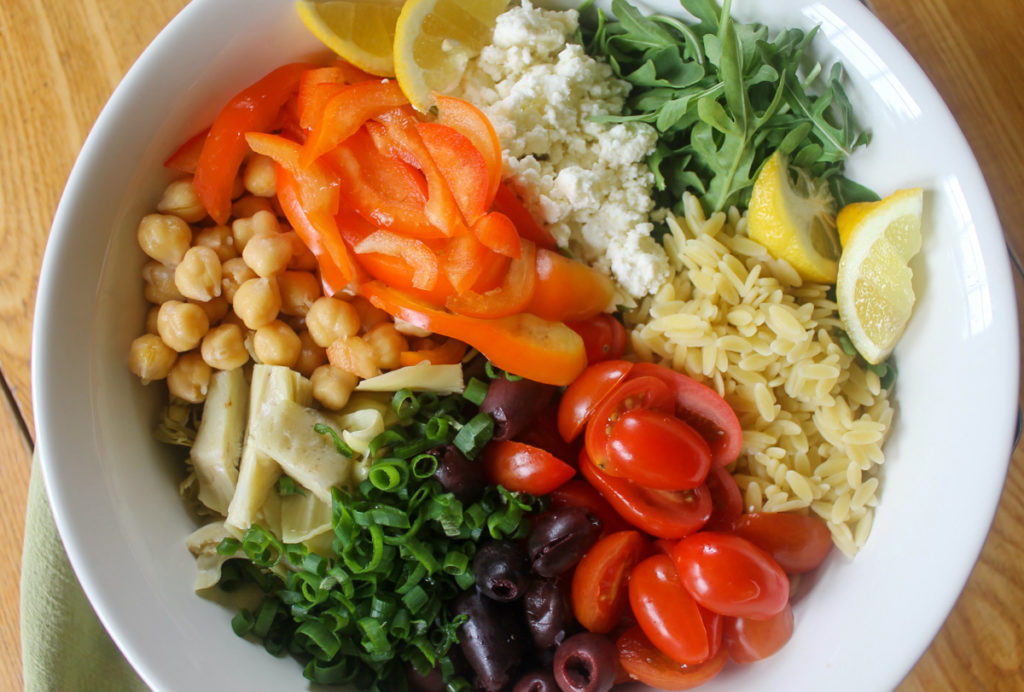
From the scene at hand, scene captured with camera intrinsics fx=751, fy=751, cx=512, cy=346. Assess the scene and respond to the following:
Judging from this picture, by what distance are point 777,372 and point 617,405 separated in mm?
369

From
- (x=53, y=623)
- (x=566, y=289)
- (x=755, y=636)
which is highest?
(x=566, y=289)

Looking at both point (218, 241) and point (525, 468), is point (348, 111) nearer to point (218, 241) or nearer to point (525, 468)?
point (218, 241)

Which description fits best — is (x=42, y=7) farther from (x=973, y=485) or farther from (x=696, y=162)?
(x=973, y=485)

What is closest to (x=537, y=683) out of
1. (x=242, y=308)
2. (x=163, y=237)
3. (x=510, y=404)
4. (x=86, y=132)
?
(x=510, y=404)

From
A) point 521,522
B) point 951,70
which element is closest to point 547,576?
point 521,522

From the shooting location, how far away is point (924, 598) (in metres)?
1.39

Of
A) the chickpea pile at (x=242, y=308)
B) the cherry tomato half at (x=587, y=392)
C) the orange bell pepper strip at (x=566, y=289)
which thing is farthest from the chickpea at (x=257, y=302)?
the cherry tomato half at (x=587, y=392)

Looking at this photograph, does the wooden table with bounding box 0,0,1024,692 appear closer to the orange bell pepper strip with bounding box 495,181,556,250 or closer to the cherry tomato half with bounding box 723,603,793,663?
the cherry tomato half with bounding box 723,603,793,663

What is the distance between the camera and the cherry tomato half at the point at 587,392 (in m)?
1.56

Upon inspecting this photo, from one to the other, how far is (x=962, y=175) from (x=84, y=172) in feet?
5.50

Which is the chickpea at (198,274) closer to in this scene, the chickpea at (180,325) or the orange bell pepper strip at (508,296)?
the chickpea at (180,325)

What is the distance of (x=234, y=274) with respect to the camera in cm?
164

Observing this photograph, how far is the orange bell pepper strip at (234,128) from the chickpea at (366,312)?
0.35 meters

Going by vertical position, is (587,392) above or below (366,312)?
above
